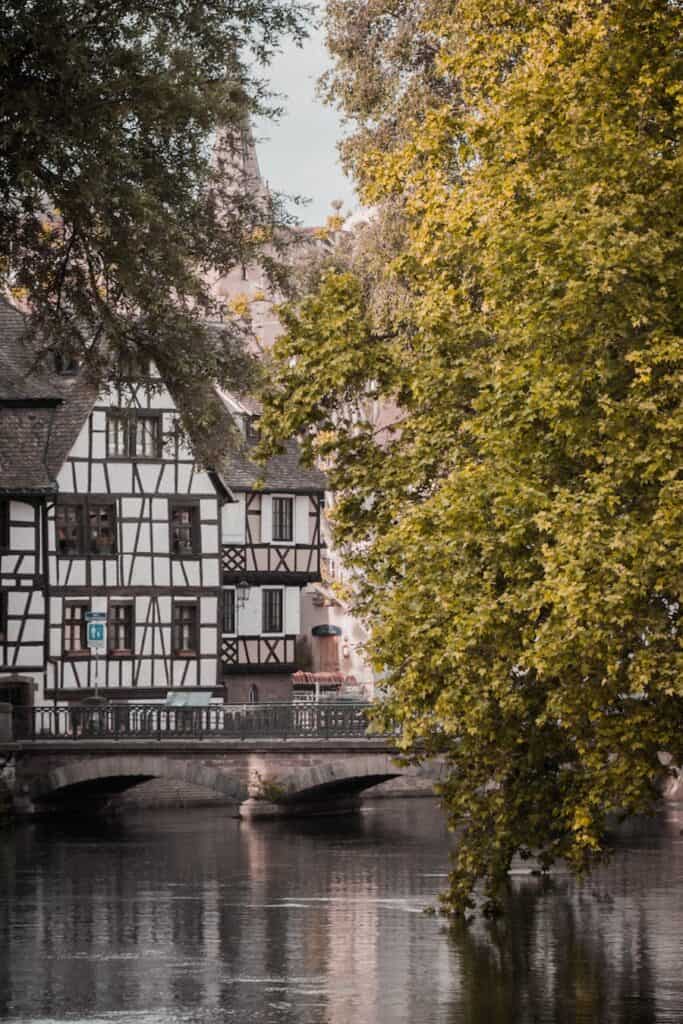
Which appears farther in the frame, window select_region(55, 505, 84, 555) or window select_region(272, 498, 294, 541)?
window select_region(272, 498, 294, 541)

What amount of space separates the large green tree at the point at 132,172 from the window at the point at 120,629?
31501 mm

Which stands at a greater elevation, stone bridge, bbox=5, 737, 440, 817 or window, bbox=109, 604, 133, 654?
window, bbox=109, 604, 133, 654

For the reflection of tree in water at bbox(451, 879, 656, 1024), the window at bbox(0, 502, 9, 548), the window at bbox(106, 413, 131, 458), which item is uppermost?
the window at bbox(106, 413, 131, 458)

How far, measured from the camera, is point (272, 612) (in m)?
59.3

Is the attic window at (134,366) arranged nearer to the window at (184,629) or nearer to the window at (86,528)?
the window at (86,528)

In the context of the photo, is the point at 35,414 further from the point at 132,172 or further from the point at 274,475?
the point at 132,172

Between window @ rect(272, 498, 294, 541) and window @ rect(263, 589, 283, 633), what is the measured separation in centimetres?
202

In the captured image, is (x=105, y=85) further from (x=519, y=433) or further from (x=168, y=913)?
(x=168, y=913)

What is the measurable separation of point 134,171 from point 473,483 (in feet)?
17.7

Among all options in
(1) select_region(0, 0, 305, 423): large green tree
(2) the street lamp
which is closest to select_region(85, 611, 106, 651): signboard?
(2) the street lamp

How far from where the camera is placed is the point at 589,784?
2097 centimetres

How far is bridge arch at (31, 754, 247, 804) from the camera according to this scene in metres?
46.0

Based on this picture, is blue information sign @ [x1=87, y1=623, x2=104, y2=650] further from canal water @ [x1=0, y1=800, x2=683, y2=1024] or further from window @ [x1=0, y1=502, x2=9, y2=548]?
canal water @ [x1=0, y1=800, x2=683, y2=1024]

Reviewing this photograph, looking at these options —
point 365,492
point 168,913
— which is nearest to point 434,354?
point 365,492
